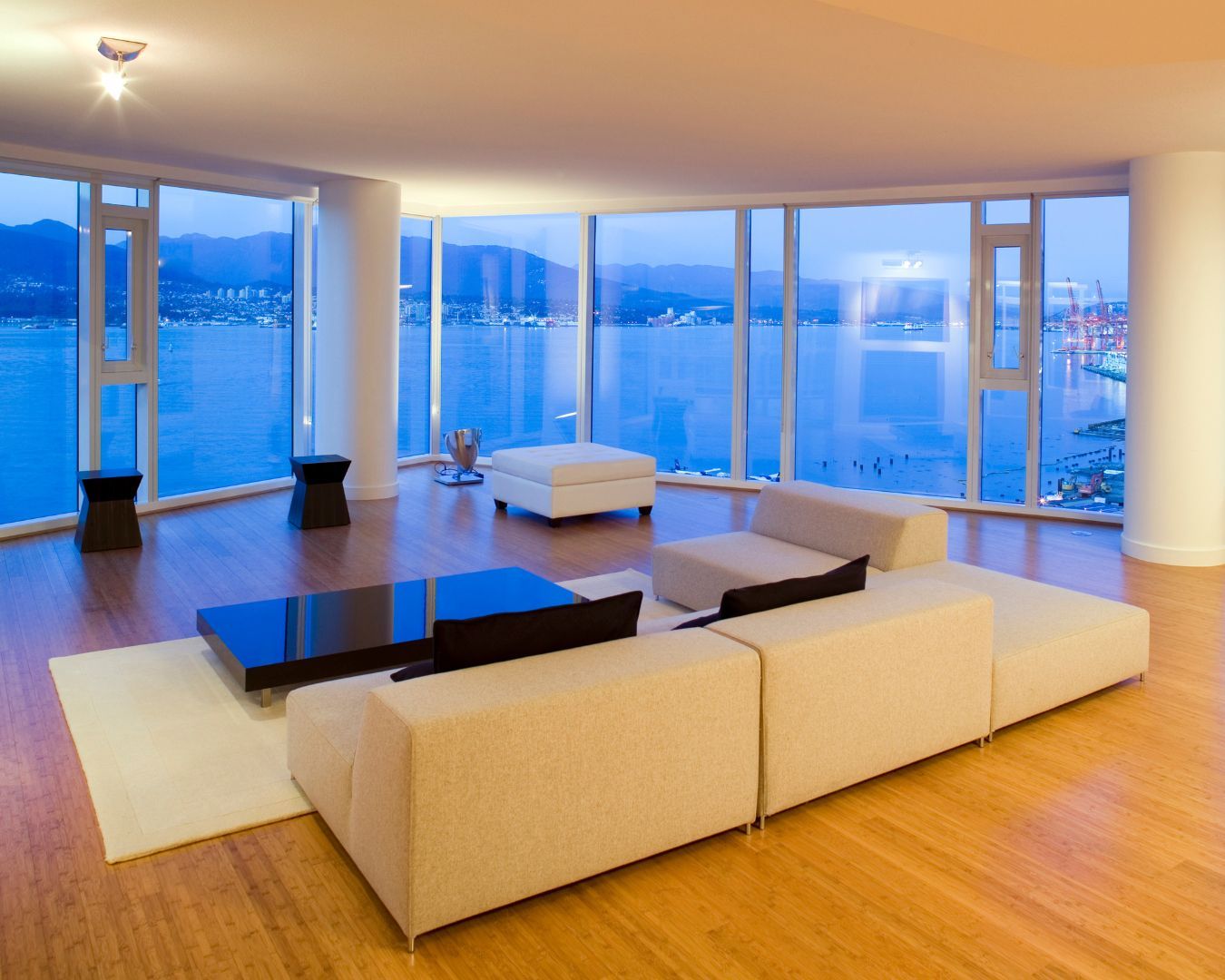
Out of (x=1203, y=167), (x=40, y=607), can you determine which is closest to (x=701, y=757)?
(x=40, y=607)

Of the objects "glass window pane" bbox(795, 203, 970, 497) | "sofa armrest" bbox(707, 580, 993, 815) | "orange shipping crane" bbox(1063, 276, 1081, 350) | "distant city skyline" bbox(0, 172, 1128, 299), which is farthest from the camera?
"glass window pane" bbox(795, 203, 970, 497)

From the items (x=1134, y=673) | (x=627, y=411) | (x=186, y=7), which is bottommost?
(x=1134, y=673)

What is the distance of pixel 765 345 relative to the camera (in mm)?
9867

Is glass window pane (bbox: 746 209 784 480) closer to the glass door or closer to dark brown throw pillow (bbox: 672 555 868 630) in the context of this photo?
the glass door

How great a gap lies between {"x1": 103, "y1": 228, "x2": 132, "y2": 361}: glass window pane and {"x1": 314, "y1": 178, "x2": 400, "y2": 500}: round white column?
1519 millimetres

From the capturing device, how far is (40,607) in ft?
18.2

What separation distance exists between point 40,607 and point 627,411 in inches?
242

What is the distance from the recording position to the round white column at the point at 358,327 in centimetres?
885

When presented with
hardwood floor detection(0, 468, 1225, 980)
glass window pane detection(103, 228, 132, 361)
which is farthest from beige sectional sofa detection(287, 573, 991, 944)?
glass window pane detection(103, 228, 132, 361)

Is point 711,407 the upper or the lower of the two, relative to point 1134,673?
upper

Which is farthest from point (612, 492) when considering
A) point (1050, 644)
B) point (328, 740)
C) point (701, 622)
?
point (328, 740)

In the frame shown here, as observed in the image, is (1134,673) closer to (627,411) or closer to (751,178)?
(751,178)

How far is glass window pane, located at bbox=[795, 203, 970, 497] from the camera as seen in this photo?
905 centimetres

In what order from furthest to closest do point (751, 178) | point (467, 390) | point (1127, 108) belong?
point (467, 390)
point (751, 178)
point (1127, 108)
